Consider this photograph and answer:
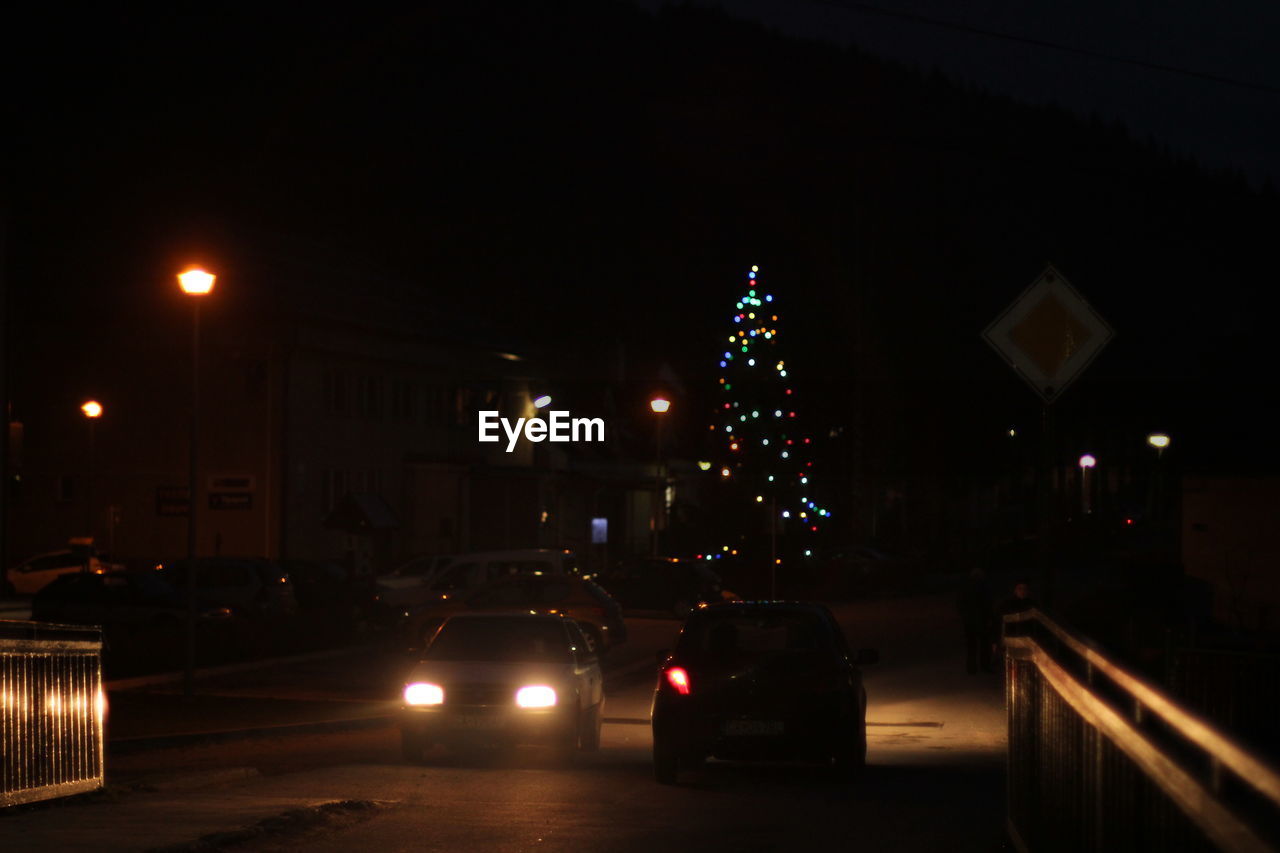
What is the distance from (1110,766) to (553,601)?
26.4 metres

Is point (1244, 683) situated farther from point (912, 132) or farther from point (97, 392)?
point (912, 132)

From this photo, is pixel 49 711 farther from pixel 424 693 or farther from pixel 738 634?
pixel 738 634

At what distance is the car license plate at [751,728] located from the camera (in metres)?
14.1

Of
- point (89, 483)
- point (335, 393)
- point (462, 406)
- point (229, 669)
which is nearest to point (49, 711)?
point (229, 669)

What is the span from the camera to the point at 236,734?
19469 millimetres

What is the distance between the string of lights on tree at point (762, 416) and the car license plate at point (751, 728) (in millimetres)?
47963

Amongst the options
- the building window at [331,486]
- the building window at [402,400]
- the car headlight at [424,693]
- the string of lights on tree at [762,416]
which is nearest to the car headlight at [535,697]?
the car headlight at [424,693]

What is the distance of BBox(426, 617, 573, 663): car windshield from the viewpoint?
17.0 m

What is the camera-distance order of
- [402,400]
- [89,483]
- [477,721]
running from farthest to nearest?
[402,400] < [89,483] < [477,721]

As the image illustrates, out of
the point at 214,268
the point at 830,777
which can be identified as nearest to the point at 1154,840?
the point at 830,777

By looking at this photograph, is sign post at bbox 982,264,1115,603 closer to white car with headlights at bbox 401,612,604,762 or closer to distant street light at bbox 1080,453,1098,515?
white car with headlights at bbox 401,612,604,762

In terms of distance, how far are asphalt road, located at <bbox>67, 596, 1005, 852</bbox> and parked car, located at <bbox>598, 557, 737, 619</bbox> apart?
17772mm

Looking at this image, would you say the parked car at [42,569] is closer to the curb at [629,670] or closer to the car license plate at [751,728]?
the curb at [629,670]

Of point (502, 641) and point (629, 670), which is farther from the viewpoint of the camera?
point (629, 670)
